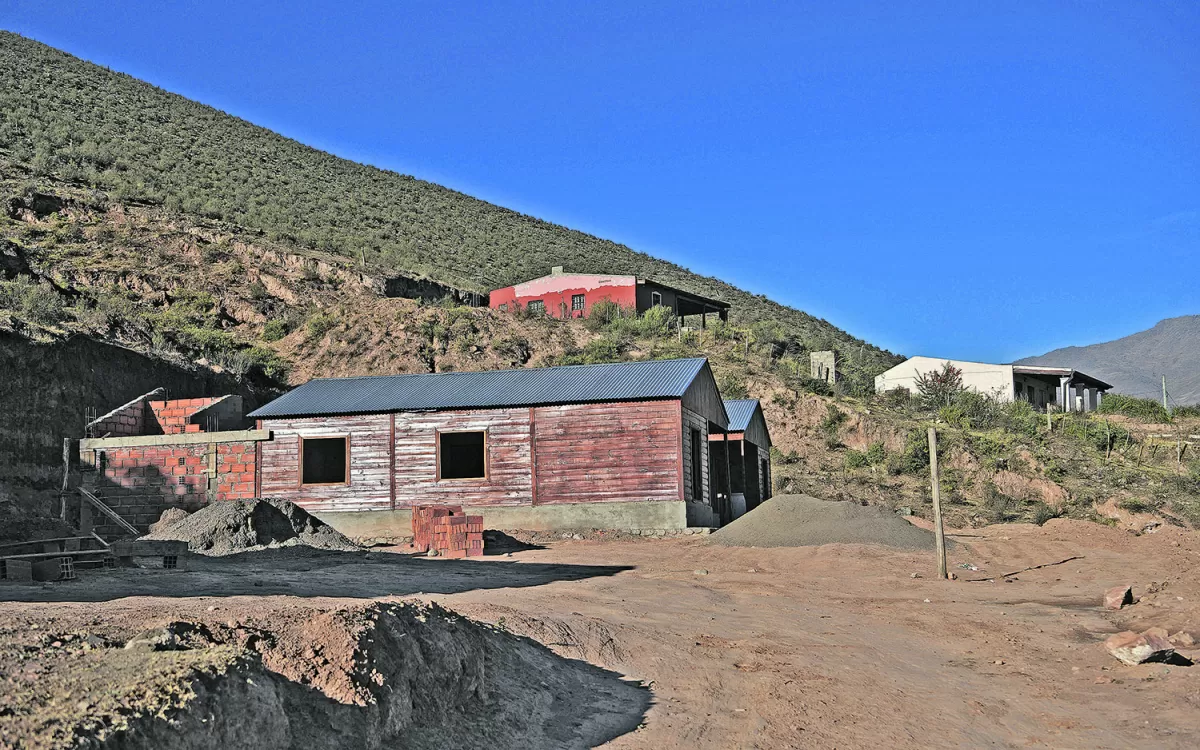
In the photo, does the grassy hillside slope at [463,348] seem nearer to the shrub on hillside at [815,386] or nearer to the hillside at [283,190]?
the shrub on hillside at [815,386]

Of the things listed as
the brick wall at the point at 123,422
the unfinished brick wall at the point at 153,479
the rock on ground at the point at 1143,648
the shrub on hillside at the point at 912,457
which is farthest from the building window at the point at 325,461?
the rock on ground at the point at 1143,648

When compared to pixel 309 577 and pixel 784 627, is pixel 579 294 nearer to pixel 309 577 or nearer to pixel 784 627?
pixel 309 577

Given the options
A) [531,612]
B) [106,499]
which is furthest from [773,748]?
[106,499]

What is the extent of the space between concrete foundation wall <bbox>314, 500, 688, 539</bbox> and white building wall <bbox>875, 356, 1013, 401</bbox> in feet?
98.4

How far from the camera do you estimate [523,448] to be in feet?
83.6

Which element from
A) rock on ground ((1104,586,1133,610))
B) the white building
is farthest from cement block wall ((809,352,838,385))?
rock on ground ((1104,586,1133,610))

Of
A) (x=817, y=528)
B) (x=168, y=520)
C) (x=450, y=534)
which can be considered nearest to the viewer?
(x=450, y=534)

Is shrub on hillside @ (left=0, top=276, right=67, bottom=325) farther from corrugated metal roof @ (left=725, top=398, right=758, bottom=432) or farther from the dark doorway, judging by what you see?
corrugated metal roof @ (left=725, top=398, right=758, bottom=432)

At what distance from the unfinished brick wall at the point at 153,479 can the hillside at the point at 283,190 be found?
29603 millimetres

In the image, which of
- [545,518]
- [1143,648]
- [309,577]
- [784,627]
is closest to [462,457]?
[545,518]

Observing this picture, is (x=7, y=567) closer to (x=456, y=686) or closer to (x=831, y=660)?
(x=456, y=686)

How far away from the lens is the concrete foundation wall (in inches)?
962

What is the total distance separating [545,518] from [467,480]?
7.37ft

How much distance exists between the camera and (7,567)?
42.2 feet
